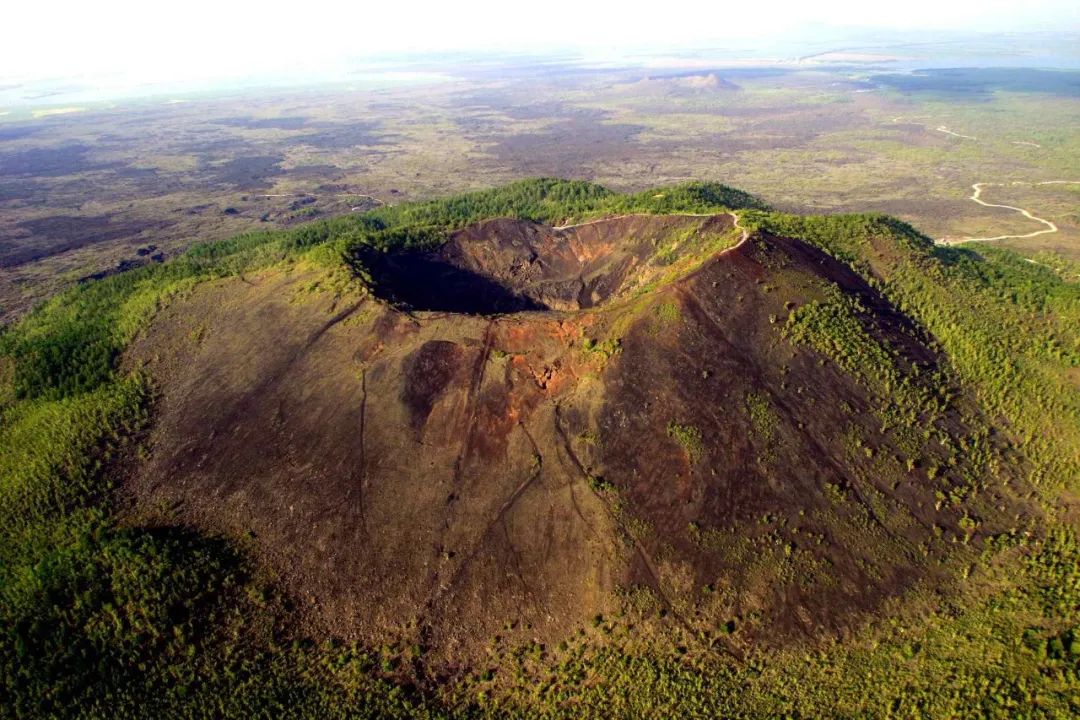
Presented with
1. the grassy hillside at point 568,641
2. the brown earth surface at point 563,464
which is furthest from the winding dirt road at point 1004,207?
the brown earth surface at point 563,464

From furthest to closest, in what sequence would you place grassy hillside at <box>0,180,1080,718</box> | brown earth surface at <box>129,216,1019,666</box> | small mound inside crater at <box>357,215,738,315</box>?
small mound inside crater at <box>357,215,738,315</box>
brown earth surface at <box>129,216,1019,666</box>
grassy hillside at <box>0,180,1080,718</box>

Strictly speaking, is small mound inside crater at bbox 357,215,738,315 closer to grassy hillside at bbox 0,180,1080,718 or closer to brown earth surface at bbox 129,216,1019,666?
brown earth surface at bbox 129,216,1019,666

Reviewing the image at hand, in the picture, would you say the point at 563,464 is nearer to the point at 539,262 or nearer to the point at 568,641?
the point at 568,641

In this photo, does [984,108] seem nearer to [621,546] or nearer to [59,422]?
[621,546]

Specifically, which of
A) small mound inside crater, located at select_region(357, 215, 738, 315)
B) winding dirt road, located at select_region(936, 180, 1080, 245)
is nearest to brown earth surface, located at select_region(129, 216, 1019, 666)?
small mound inside crater, located at select_region(357, 215, 738, 315)

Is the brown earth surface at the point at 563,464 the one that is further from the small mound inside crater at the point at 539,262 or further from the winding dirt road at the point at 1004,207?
the winding dirt road at the point at 1004,207

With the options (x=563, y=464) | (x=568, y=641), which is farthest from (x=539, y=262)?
(x=568, y=641)
